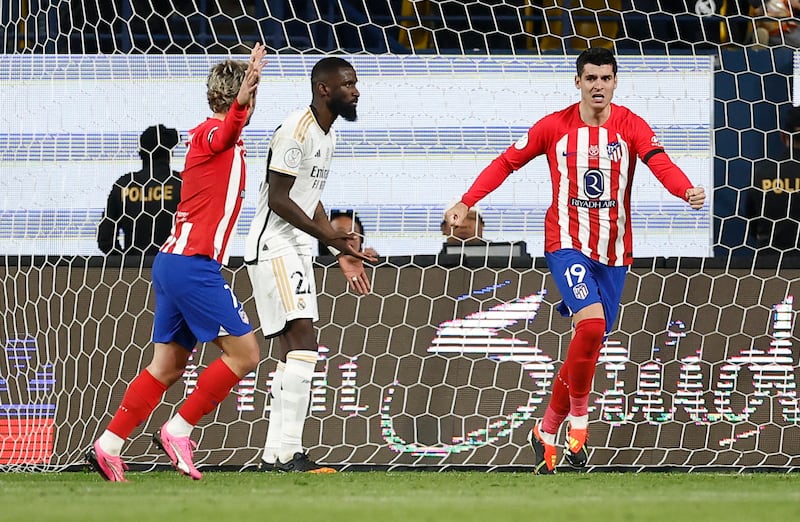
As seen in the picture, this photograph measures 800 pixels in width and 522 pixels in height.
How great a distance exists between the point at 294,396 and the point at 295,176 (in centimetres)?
95

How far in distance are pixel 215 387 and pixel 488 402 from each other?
148 centimetres

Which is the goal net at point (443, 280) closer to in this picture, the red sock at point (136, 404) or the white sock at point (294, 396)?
the white sock at point (294, 396)

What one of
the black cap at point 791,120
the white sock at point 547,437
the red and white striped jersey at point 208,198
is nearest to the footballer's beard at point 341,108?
the red and white striped jersey at point 208,198

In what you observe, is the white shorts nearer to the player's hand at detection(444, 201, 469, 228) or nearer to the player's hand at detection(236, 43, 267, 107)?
the player's hand at detection(444, 201, 469, 228)

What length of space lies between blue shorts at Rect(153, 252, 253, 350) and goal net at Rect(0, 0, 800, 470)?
1.12 meters

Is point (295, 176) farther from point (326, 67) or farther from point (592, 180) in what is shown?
point (592, 180)

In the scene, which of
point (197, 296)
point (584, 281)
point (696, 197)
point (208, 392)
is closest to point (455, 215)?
point (584, 281)

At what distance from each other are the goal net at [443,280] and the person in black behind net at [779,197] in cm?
2

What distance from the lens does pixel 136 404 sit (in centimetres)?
541

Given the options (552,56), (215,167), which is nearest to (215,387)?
(215,167)

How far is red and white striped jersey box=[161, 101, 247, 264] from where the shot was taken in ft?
17.6

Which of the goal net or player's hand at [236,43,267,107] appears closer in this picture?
player's hand at [236,43,267,107]

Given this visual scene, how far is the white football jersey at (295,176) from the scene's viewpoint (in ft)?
19.0

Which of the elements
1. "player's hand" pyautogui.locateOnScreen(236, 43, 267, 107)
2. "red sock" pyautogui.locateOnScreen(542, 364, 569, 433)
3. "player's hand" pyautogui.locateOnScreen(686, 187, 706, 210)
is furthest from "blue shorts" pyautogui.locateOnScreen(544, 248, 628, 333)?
"player's hand" pyautogui.locateOnScreen(236, 43, 267, 107)
